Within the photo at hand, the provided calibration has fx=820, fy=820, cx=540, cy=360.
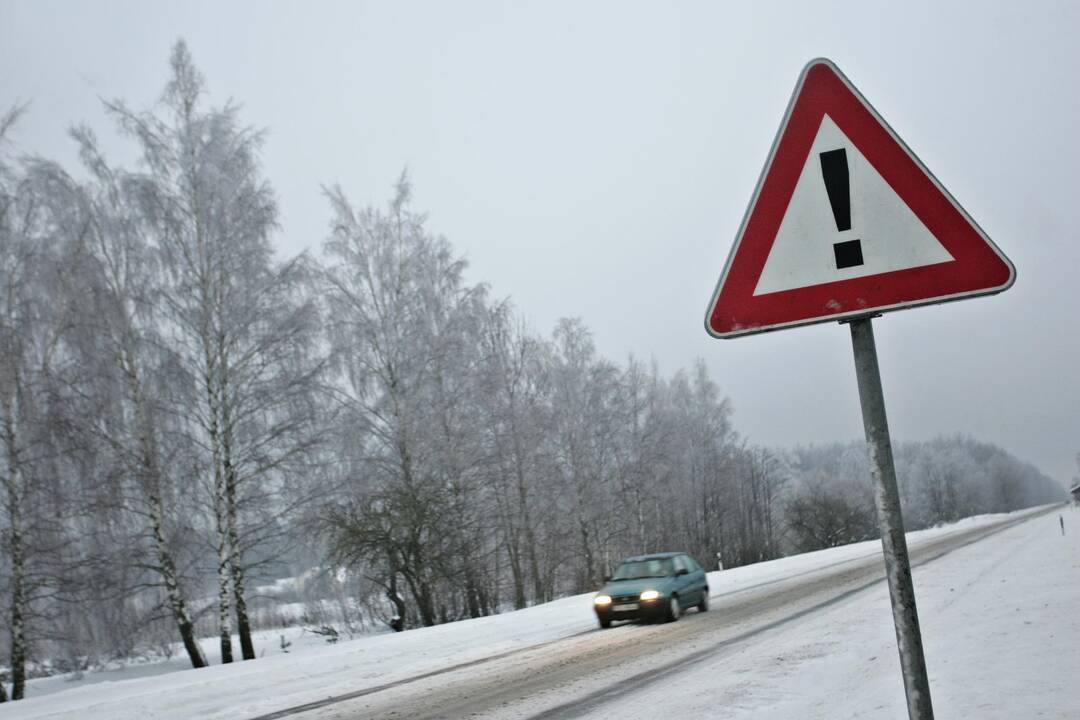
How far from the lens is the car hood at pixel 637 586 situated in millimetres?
16672

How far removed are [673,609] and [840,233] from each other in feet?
50.5

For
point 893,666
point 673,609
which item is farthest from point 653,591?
point 893,666

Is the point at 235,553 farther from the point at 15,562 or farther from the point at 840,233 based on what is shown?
the point at 840,233

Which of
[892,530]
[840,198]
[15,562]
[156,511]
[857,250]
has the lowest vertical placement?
[15,562]

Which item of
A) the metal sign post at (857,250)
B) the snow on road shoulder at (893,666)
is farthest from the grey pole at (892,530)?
the snow on road shoulder at (893,666)

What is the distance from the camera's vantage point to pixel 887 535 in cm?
234

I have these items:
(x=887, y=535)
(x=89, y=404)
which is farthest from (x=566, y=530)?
(x=887, y=535)

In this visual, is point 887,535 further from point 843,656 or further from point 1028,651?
point 843,656

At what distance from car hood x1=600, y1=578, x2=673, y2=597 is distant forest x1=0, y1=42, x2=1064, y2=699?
31.5 ft

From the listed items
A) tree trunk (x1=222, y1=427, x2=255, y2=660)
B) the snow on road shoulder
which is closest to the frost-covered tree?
tree trunk (x1=222, y1=427, x2=255, y2=660)

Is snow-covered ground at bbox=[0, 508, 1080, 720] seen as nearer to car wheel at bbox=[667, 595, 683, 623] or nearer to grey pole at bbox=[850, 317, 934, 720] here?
car wheel at bbox=[667, 595, 683, 623]

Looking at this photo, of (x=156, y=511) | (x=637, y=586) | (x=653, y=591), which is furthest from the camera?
(x=156, y=511)

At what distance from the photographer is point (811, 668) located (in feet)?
30.1

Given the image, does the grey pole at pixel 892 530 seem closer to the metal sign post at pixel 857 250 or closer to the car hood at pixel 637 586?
the metal sign post at pixel 857 250
